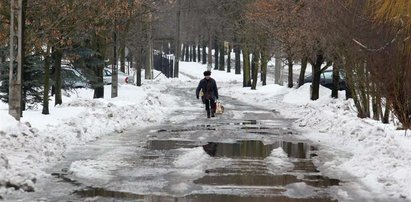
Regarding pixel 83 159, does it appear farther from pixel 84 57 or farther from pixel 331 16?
pixel 84 57

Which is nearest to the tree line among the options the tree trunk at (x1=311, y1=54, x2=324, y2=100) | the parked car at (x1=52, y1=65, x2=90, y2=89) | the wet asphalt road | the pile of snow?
the tree trunk at (x1=311, y1=54, x2=324, y2=100)

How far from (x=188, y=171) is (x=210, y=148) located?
9.42 feet

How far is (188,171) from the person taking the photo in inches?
382

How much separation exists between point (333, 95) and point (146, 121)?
975 cm

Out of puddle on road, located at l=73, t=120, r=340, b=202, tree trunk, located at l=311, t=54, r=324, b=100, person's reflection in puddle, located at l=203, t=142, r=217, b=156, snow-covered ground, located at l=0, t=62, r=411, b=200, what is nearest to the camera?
puddle on road, located at l=73, t=120, r=340, b=202

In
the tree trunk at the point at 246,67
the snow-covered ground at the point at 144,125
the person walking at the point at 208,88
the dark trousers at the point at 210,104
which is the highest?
the tree trunk at the point at 246,67

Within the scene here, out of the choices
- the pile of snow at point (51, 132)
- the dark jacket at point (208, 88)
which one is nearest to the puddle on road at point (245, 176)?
the pile of snow at point (51, 132)

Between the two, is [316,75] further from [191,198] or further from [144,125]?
[191,198]

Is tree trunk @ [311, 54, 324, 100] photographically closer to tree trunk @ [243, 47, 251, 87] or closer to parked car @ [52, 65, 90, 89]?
parked car @ [52, 65, 90, 89]

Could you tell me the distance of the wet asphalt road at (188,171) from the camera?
7.92m

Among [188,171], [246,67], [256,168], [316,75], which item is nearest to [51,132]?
[188,171]

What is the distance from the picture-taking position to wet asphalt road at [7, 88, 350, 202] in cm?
792

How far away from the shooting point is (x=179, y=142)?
13.5 meters

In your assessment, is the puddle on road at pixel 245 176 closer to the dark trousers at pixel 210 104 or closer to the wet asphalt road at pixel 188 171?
the wet asphalt road at pixel 188 171
